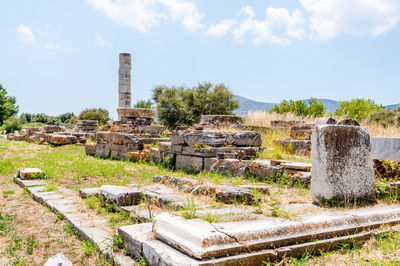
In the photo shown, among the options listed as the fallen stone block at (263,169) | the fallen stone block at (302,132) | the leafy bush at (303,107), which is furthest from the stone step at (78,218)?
the leafy bush at (303,107)

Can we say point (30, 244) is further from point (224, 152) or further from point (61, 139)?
point (61, 139)

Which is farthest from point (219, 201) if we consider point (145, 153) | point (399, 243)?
point (145, 153)

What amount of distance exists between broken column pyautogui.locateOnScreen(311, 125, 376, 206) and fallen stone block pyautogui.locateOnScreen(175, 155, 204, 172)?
4162 millimetres

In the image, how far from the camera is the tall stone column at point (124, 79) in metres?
24.3

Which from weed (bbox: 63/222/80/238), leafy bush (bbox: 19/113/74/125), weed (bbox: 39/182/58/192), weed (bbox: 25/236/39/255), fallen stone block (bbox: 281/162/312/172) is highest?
leafy bush (bbox: 19/113/74/125)

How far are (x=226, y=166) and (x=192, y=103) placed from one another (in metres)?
21.9

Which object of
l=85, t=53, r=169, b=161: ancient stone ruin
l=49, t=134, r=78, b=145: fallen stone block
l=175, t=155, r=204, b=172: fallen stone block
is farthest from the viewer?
l=49, t=134, r=78, b=145: fallen stone block

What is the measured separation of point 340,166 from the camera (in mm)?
4297

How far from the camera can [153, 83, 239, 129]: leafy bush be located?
27462 millimetres

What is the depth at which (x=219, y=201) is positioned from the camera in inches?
175

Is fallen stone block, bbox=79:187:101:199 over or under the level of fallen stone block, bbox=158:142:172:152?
under

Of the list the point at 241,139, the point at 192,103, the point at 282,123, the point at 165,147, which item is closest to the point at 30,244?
the point at 241,139

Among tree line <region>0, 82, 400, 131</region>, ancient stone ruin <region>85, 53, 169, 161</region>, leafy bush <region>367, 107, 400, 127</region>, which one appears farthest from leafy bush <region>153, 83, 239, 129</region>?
ancient stone ruin <region>85, 53, 169, 161</region>

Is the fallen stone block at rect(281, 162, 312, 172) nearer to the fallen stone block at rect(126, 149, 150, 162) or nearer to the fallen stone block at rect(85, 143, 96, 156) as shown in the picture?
the fallen stone block at rect(126, 149, 150, 162)
